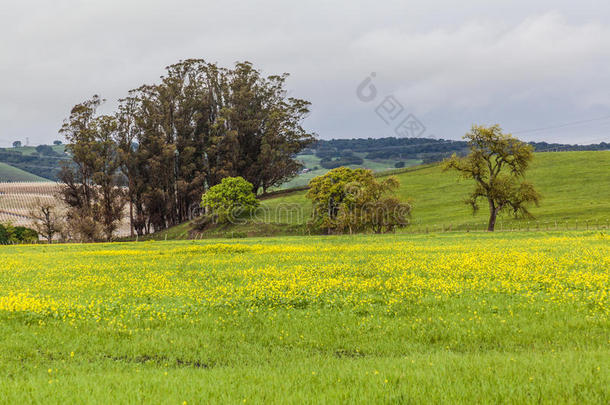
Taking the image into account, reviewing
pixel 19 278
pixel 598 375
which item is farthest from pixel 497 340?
pixel 19 278

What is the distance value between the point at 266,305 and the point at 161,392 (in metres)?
7.35

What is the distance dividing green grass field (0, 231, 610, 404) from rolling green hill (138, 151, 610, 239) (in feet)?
181

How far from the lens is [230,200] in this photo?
292 ft

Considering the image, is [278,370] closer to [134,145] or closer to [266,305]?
[266,305]

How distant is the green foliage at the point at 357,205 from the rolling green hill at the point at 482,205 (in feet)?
20.3

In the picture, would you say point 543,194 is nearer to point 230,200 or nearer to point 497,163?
point 497,163

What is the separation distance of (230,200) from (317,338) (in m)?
79.3

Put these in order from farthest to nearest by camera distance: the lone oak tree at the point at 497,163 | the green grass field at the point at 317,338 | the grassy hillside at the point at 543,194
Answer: the grassy hillside at the point at 543,194
the lone oak tree at the point at 497,163
the green grass field at the point at 317,338

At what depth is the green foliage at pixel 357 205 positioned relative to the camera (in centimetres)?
7138

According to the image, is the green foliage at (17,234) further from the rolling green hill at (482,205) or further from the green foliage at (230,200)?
the green foliage at (230,200)

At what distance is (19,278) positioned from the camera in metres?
24.1

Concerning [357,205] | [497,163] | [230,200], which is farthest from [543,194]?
[230,200]

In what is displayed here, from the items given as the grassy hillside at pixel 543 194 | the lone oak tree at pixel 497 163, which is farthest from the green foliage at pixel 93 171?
the lone oak tree at pixel 497 163

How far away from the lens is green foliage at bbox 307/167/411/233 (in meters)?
71.4
